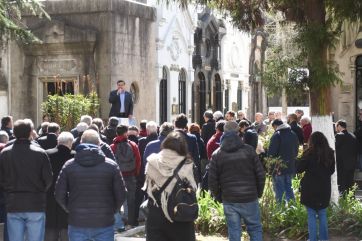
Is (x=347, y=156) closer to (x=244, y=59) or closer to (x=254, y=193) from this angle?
(x=254, y=193)

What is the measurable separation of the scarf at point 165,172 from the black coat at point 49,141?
3.11m

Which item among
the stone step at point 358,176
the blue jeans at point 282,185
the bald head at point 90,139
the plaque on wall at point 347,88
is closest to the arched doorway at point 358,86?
the plaque on wall at point 347,88

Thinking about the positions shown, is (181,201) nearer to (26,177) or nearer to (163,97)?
(26,177)

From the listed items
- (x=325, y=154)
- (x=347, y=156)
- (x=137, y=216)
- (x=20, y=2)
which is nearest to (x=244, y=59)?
(x=20, y=2)

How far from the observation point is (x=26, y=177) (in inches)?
338

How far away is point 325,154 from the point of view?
9578 millimetres

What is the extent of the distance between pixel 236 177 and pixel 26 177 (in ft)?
7.97

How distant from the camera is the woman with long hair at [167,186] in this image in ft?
24.5

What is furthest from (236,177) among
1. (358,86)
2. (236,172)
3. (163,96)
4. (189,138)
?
(163,96)

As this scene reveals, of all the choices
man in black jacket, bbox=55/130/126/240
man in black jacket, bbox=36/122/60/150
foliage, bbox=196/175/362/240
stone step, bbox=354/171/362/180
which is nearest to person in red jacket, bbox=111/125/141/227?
foliage, bbox=196/175/362/240

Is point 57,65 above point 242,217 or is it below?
above

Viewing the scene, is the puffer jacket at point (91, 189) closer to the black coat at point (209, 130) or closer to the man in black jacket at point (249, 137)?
the man in black jacket at point (249, 137)

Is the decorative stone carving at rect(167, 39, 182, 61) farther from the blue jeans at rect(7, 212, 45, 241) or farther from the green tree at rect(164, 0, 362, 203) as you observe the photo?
the blue jeans at rect(7, 212, 45, 241)

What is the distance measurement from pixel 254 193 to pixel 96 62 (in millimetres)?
13390
